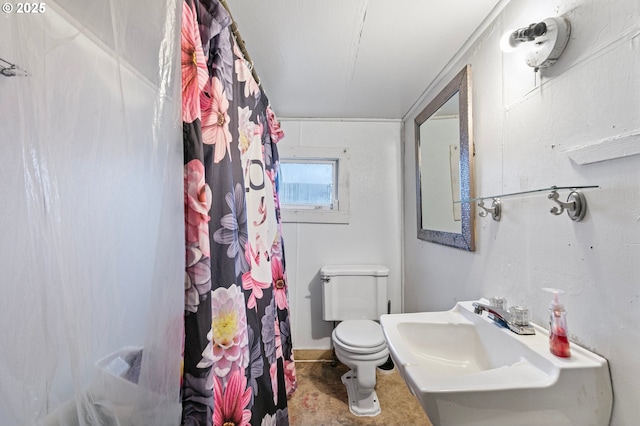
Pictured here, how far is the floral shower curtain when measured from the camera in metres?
0.66

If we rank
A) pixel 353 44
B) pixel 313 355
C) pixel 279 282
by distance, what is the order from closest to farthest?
pixel 353 44 → pixel 279 282 → pixel 313 355

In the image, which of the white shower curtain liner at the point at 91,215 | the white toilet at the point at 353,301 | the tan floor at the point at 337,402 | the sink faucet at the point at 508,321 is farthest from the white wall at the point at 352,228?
the white shower curtain liner at the point at 91,215

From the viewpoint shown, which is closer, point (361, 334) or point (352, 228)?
point (361, 334)

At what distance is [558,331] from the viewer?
0.69 metres

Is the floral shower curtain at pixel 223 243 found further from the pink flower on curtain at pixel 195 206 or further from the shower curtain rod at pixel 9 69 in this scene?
the shower curtain rod at pixel 9 69

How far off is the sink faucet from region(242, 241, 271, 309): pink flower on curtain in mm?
893

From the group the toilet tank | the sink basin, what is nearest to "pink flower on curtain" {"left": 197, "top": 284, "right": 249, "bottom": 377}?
the sink basin

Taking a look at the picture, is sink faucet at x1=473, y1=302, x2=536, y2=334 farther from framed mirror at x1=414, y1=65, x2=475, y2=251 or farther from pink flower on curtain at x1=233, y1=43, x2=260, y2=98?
pink flower on curtain at x1=233, y1=43, x2=260, y2=98

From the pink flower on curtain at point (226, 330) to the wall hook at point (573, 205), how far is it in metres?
1.00

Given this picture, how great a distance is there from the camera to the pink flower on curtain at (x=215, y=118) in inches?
29.9

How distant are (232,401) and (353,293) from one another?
1.23 m

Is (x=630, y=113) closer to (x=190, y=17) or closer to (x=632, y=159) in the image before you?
(x=632, y=159)

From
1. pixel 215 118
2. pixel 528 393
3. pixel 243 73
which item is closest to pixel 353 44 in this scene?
pixel 243 73

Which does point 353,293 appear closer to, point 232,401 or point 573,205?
point 232,401
